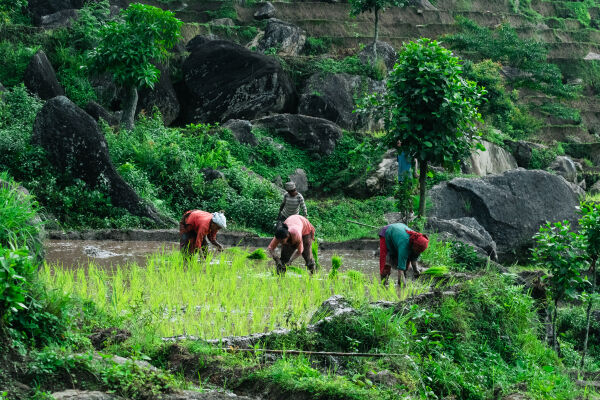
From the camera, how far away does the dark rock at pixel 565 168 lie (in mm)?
27359

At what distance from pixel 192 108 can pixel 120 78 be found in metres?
6.42

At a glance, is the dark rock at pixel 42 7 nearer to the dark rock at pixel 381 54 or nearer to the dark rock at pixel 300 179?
the dark rock at pixel 381 54

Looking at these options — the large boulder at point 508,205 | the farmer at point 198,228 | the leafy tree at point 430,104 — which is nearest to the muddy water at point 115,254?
the farmer at point 198,228

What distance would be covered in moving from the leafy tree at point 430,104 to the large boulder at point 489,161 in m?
12.0

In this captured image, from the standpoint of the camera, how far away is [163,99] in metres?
24.8

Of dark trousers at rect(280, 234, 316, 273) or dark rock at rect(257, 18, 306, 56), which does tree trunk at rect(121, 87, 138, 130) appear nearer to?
dark trousers at rect(280, 234, 316, 273)

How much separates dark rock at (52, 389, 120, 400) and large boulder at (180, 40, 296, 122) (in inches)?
816

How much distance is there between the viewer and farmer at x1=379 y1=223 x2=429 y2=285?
965 centimetres

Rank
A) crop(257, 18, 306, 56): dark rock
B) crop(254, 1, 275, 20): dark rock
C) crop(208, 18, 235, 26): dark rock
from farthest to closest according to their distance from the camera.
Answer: crop(254, 1, 275, 20): dark rock, crop(208, 18, 235, 26): dark rock, crop(257, 18, 306, 56): dark rock

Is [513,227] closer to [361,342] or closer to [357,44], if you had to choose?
[361,342]

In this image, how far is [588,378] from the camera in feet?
32.6

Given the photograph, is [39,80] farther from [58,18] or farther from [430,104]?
[430,104]

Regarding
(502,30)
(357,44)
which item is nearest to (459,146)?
(357,44)

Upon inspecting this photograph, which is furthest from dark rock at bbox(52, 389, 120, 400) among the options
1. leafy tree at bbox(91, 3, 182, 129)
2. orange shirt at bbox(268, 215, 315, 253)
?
leafy tree at bbox(91, 3, 182, 129)
